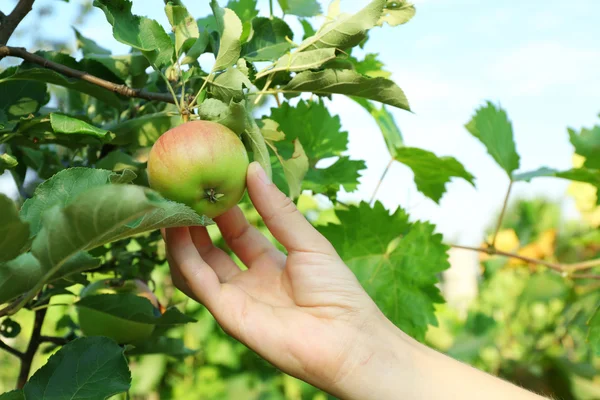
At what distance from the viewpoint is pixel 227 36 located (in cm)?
78

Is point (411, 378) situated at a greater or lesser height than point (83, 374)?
lesser

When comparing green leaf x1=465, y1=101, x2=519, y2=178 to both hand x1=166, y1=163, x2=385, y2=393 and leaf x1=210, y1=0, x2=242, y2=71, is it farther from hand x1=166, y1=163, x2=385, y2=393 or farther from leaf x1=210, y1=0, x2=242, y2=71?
leaf x1=210, y1=0, x2=242, y2=71

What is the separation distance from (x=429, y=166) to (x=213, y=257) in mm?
550

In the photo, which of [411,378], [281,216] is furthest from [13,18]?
[411,378]

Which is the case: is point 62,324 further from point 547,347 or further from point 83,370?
point 547,347

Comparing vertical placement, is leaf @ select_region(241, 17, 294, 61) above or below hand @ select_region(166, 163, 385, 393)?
above

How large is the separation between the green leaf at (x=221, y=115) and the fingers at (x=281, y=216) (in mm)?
57

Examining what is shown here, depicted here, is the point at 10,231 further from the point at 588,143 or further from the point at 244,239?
the point at 588,143

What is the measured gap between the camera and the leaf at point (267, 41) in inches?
35.2

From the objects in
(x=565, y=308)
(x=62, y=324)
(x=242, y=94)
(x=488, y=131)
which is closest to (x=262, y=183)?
(x=242, y=94)

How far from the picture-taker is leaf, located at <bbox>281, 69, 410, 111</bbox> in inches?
32.1

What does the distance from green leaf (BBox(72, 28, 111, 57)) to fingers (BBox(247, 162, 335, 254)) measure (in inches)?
19.1

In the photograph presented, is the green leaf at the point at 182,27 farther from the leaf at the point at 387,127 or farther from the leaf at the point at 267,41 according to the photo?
the leaf at the point at 387,127

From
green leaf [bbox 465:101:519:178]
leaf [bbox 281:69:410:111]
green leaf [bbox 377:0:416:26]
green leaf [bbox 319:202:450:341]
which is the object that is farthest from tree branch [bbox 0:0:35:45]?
green leaf [bbox 465:101:519:178]
